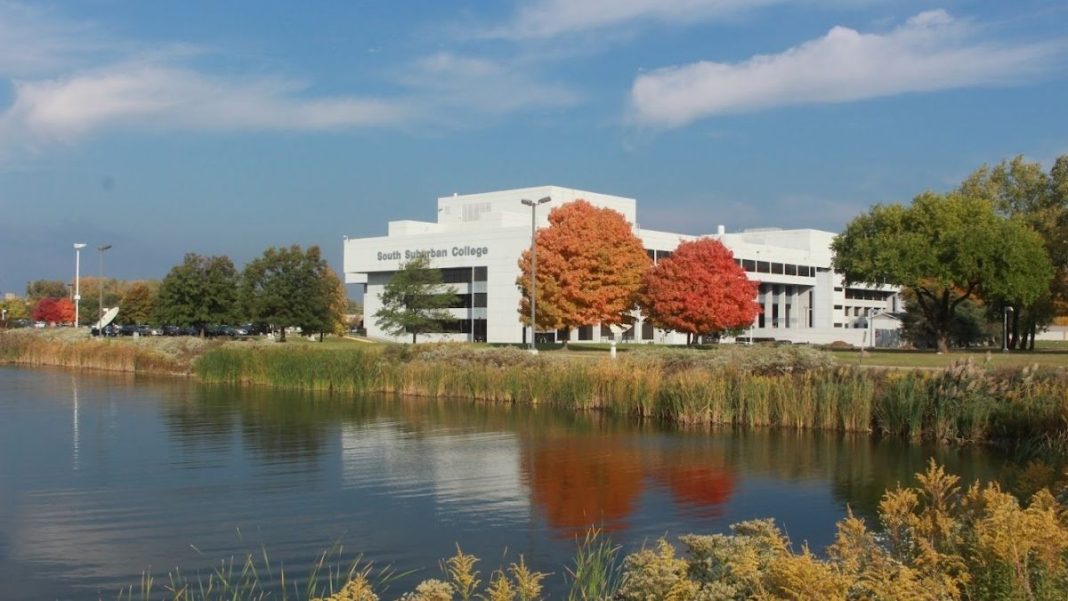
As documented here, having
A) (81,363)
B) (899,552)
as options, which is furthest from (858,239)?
(899,552)

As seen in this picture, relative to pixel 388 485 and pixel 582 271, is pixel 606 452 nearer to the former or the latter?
pixel 388 485

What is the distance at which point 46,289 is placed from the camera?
145 m

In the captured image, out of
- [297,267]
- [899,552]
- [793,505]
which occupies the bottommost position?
[793,505]

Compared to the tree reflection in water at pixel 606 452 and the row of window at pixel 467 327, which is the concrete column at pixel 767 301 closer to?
the row of window at pixel 467 327

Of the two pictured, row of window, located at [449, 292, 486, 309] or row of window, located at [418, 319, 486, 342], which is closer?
row of window, located at [418, 319, 486, 342]

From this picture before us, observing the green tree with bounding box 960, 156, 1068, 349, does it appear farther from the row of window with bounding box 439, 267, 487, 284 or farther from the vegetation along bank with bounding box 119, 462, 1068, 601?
the vegetation along bank with bounding box 119, 462, 1068, 601

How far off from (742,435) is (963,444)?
15.4ft

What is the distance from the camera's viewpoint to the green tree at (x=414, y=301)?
63.3 metres

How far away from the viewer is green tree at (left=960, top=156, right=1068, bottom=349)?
60.4m

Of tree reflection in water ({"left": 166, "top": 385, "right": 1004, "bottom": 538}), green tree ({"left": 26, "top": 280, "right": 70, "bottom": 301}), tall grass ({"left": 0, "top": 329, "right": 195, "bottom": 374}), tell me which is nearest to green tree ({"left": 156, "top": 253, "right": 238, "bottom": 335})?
tall grass ({"left": 0, "top": 329, "right": 195, "bottom": 374})

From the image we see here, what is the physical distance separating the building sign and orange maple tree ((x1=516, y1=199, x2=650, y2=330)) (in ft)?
66.7

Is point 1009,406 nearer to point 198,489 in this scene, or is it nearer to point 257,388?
point 198,489

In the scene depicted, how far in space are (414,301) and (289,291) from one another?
26.5 ft

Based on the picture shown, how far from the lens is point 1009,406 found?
21094 mm
